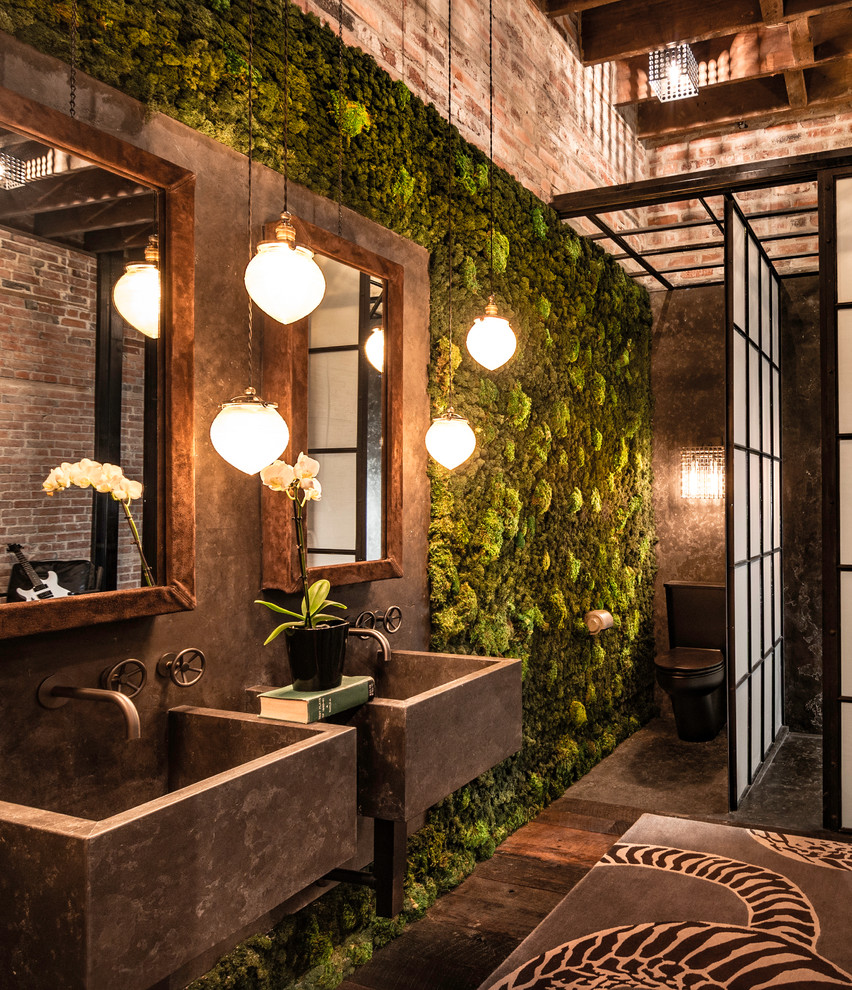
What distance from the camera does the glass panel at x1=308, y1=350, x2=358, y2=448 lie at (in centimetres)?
239

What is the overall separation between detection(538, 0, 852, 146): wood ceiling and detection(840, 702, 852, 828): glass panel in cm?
311

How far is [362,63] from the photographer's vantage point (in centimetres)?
263

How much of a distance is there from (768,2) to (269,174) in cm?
281

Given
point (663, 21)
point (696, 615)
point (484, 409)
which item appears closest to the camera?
point (484, 409)

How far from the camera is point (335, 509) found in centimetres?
250

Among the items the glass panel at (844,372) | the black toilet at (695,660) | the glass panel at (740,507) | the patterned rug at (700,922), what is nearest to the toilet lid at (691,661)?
the black toilet at (695,660)

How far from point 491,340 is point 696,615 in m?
2.93

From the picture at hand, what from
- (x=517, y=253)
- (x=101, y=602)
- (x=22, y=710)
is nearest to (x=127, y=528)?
(x=101, y=602)

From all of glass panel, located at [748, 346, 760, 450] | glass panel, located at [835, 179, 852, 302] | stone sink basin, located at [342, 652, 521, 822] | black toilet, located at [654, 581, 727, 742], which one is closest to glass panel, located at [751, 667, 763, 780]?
black toilet, located at [654, 581, 727, 742]

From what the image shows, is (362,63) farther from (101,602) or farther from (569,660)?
(569,660)

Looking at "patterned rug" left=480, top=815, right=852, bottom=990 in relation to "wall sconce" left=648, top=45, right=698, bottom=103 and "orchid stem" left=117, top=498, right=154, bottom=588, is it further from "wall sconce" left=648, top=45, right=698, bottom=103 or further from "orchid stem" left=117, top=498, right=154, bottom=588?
"wall sconce" left=648, top=45, right=698, bottom=103

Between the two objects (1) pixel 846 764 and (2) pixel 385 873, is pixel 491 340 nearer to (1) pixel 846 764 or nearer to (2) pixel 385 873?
(2) pixel 385 873

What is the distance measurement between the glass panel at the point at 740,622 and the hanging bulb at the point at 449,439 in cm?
167

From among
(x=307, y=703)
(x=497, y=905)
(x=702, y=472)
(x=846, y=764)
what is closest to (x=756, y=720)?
(x=846, y=764)
